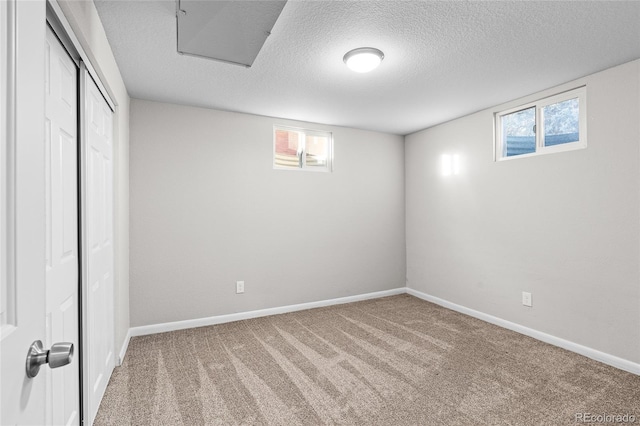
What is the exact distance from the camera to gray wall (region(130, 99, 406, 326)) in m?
3.32

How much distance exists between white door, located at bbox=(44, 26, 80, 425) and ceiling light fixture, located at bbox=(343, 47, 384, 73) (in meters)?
1.69

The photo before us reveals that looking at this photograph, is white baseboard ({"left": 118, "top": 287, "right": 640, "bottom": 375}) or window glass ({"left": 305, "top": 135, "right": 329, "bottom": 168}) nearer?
white baseboard ({"left": 118, "top": 287, "right": 640, "bottom": 375})

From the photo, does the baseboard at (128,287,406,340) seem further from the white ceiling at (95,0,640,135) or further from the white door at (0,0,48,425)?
the white door at (0,0,48,425)

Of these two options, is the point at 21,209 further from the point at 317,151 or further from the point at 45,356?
the point at 317,151

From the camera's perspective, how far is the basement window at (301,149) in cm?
403

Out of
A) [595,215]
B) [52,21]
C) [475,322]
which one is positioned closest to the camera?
[52,21]

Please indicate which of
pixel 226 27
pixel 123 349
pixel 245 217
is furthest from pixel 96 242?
pixel 245 217

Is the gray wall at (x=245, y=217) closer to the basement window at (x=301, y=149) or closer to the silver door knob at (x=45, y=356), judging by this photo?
the basement window at (x=301, y=149)

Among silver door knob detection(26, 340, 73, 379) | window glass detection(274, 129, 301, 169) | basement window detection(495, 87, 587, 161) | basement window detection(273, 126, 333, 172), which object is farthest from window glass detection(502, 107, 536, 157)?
silver door knob detection(26, 340, 73, 379)

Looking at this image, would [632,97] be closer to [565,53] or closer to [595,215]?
[565,53]

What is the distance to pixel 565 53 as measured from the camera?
236cm

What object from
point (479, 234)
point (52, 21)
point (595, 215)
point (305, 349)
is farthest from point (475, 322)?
point (52, 21)

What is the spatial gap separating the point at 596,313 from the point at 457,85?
90.8 inches

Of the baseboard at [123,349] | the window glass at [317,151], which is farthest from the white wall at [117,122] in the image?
the window glass at [317,151]
